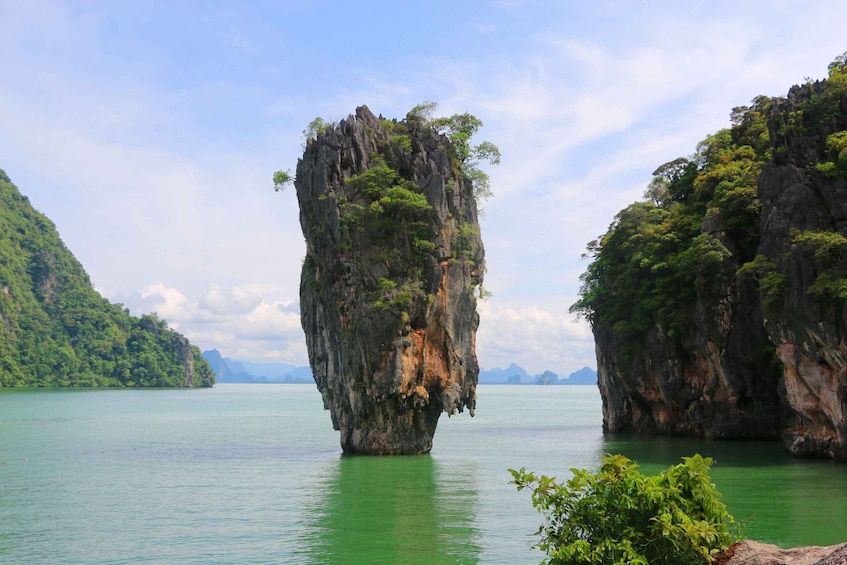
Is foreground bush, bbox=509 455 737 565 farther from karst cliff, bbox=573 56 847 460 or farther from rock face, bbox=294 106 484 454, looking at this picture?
rock face, bbox=294 106 484 454

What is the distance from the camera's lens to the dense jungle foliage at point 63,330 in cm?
13875

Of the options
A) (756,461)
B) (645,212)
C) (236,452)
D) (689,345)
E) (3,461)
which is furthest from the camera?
(645,212)

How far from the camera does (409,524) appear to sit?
19.9 m

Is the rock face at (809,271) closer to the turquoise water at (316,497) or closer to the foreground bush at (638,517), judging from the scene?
the turquoise water at (316,497)

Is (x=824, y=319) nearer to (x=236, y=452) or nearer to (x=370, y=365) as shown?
(x=370, y=365)

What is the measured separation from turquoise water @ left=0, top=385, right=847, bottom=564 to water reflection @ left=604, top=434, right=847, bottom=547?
0.07 meters

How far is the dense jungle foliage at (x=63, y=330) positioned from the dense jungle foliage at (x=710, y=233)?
114849 millimetres

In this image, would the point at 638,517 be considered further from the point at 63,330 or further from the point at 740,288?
the point at 63,330

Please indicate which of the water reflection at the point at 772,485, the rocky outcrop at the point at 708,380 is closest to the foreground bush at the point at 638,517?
the water reflection at the point at 772,485

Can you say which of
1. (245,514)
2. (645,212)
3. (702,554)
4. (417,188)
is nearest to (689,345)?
(645,212)

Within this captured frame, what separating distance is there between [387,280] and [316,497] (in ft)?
35.2

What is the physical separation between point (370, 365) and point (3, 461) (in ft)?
53.1

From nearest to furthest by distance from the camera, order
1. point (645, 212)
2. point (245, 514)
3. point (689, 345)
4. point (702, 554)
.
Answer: point (702, 554), point (245, 514), point (689, 345), point (645, 212)

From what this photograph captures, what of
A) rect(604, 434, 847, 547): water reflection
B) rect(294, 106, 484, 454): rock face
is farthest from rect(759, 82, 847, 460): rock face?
rect(294, 106, 484, 454): rock face
